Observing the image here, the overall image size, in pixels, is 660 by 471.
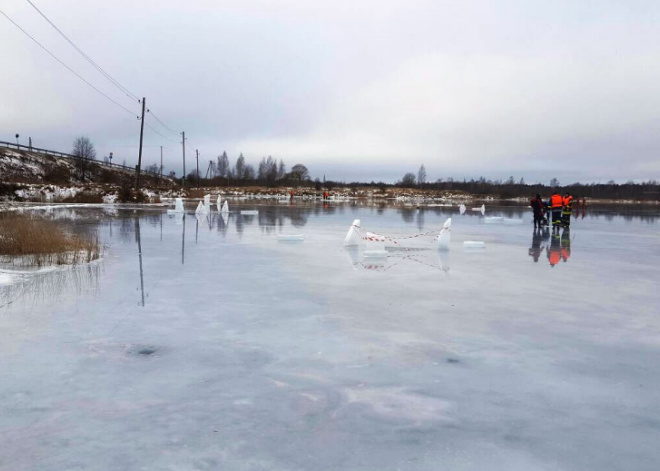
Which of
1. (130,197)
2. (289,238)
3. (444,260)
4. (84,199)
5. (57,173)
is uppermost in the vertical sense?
(57,173)

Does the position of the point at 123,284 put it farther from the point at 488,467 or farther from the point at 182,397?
the point at 488,467

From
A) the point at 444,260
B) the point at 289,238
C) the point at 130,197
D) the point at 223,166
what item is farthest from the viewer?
the point at 223,166

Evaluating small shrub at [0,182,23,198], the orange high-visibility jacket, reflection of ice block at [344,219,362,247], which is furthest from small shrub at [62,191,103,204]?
the orange high-visibility jacket

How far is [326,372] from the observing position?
16.8 ft

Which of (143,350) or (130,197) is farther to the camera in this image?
(130,197)

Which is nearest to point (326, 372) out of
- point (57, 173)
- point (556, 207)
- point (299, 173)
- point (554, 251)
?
point (554, 251)

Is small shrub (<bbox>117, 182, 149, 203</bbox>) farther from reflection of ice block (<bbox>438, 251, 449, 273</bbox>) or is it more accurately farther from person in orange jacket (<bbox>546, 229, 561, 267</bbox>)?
reflection of ice block (<bbox>438, 251, 449, 273</bbox>)

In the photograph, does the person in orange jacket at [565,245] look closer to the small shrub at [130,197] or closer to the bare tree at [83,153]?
the small shrub at [130,197]

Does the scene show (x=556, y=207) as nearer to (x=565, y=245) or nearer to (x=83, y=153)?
(x=565, y=245)

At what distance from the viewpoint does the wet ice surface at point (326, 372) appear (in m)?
3.62

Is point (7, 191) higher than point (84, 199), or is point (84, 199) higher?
point (7, 191)

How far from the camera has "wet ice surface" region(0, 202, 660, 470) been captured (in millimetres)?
3619

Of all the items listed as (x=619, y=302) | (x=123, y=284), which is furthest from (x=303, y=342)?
(x=619, y=302)

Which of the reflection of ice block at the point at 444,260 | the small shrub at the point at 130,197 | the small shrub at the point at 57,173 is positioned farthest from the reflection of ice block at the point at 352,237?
the small shrub at the point at 57,173
